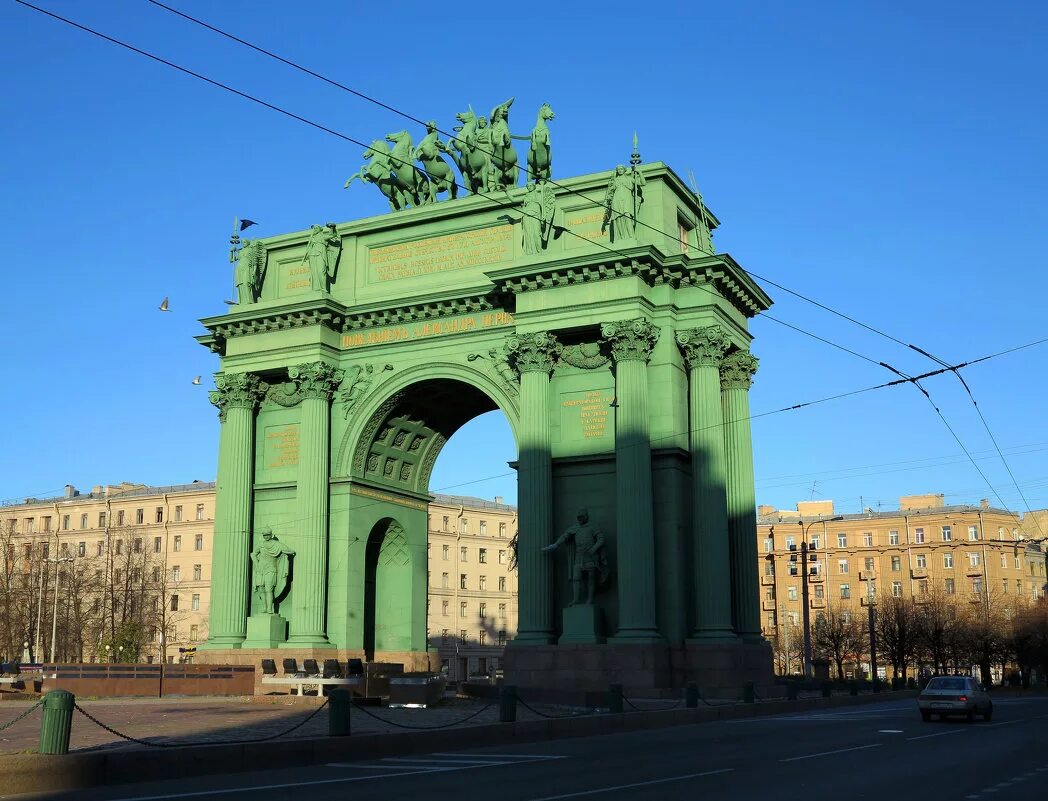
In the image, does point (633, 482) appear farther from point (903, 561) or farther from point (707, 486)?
point (903, 561)

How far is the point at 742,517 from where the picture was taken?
38562 mm

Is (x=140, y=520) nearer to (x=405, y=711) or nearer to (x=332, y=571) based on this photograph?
(x=332, y=571)

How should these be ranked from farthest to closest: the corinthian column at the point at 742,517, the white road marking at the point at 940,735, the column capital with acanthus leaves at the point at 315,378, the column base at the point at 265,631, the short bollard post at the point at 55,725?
the column capital with acanthus leaves at the point at 315,378 < the column base at the point at 265,631 < the corinthian column at the point at 742,517 < the white road marking at the point at 940,735 < the short bollard post at the point at 55,725

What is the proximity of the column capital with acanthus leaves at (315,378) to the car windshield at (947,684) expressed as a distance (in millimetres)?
22152

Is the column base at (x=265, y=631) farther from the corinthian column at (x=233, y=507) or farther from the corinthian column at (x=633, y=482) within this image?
the corinthian column at (x=633, y=482)

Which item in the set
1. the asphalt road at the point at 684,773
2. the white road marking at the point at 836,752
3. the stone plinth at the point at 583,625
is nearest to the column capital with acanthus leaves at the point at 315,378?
the stone plinth at the point at 583,625

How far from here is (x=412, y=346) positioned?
1634 inches

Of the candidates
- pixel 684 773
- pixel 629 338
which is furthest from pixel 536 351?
pixel 684 773

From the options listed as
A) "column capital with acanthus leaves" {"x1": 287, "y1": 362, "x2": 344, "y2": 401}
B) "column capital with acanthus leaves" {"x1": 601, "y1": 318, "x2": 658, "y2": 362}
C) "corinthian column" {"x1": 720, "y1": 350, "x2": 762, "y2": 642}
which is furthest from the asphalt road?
"column capital with acanthus leaves" {"x1": 287, "y1": 362, "x2": 344, "y2": 401}

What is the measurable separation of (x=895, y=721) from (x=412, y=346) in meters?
20.3

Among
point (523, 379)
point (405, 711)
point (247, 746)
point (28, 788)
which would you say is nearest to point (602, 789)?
point (247, 746)

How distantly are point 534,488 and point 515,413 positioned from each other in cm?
318

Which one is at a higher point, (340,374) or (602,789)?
(340,374)

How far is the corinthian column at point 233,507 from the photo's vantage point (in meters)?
41.2
